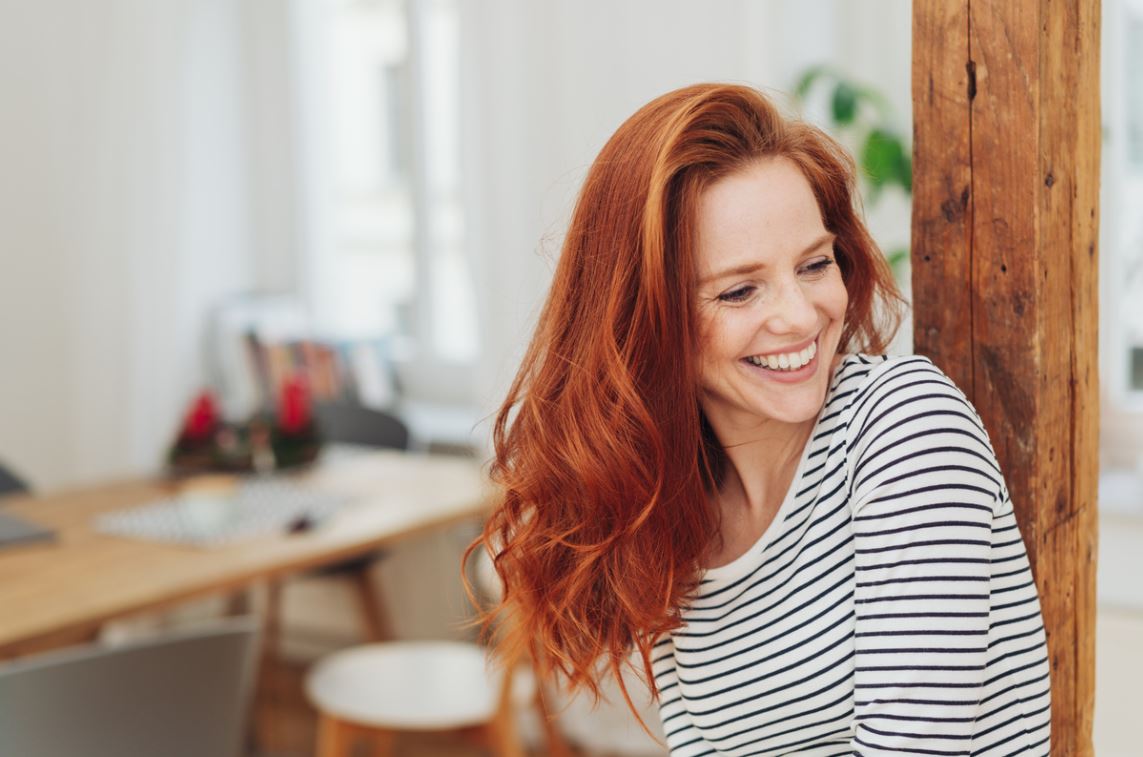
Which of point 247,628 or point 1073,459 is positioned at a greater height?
point 1073,459

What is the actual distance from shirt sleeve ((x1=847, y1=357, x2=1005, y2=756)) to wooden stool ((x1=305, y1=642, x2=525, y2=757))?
4.34 ft

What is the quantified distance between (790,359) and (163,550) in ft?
5.29

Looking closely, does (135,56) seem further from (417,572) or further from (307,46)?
(417,572)

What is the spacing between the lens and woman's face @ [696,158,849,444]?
1.09 meters

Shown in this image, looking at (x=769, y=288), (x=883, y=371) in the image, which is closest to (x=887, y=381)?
(x=883, y=371)

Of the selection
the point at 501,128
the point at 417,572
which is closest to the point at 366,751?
the point at 417,572

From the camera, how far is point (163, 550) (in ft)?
7.82

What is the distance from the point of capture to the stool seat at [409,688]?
2361 mm

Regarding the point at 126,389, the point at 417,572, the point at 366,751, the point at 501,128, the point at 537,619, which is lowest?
the point at 366,751

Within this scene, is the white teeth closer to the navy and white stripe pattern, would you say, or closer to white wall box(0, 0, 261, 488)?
the navy and white stripe pattern

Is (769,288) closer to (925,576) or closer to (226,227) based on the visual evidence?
(925,576)

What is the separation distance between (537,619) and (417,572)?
2433 millimetres

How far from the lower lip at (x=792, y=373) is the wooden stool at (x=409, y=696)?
1292 millimetres

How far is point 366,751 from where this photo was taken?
329 centimetres
